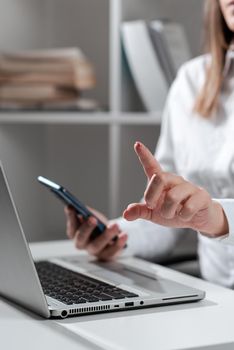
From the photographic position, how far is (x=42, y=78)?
7.73 ft

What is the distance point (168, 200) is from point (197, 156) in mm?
711

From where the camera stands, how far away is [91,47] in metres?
2.56

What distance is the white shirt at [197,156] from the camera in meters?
1.80

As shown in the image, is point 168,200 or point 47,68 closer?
point 168,200

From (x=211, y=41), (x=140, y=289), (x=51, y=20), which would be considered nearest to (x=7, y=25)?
(x=51, y=20)

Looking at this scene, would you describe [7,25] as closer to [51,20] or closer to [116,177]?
[51,20]

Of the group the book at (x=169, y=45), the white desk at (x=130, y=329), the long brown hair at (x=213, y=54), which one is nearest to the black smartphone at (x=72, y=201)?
the white desk at (x=130, y=329)

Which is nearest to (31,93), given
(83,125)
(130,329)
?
(83,125)

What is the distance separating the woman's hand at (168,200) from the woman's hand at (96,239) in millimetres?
337

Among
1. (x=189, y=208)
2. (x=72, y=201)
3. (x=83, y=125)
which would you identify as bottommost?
(x=83, y=125)

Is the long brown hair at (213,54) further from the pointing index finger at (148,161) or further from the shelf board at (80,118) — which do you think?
the pointing index finger at (148,161)

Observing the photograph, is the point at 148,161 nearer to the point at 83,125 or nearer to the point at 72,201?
the point at 72,201

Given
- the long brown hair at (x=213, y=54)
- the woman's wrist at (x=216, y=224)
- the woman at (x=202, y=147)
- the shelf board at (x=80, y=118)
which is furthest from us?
the shelf board at (x=80, y=118)

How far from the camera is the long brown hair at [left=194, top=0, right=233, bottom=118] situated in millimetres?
1867
